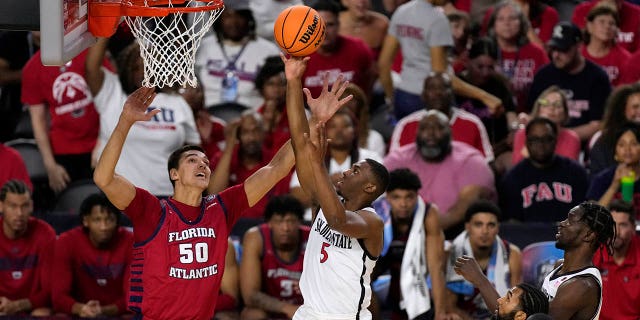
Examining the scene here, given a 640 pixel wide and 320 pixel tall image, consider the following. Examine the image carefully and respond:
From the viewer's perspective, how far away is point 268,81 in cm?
1120

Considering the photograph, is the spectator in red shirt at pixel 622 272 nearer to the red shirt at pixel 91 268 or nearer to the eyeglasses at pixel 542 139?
the eyeglasses at pixel 542 139

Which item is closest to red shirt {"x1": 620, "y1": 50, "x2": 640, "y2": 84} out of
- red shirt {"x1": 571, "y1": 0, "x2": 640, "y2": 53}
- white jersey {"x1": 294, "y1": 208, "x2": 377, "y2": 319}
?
red shirt {"x1": 571, "y1": 0, "x2": 640, "y2": 53}

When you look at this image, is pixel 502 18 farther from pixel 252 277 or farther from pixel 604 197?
pixel 252 277

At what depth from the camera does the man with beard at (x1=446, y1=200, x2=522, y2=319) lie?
948 centimetres

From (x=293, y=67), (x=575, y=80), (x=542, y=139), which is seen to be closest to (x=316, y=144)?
(x=293, y=67)

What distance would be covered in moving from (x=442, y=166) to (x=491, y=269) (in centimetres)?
122

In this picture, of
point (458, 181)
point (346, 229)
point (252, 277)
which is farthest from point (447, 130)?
point (346, 229)

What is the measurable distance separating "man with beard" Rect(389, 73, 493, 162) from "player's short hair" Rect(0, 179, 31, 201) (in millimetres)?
3114

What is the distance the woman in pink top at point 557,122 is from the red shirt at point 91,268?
11.6ft

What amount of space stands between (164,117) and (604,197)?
362cm

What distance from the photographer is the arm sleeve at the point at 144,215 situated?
712cm

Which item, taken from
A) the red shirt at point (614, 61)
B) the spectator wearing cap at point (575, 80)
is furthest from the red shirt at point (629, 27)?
the spectator wearing cap at point (575, 80)

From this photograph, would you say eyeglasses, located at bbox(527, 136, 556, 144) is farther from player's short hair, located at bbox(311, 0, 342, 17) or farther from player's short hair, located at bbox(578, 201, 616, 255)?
player's short hair, located at bbox(578, 201, 616, 255)

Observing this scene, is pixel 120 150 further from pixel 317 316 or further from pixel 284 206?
pixel 284 206
